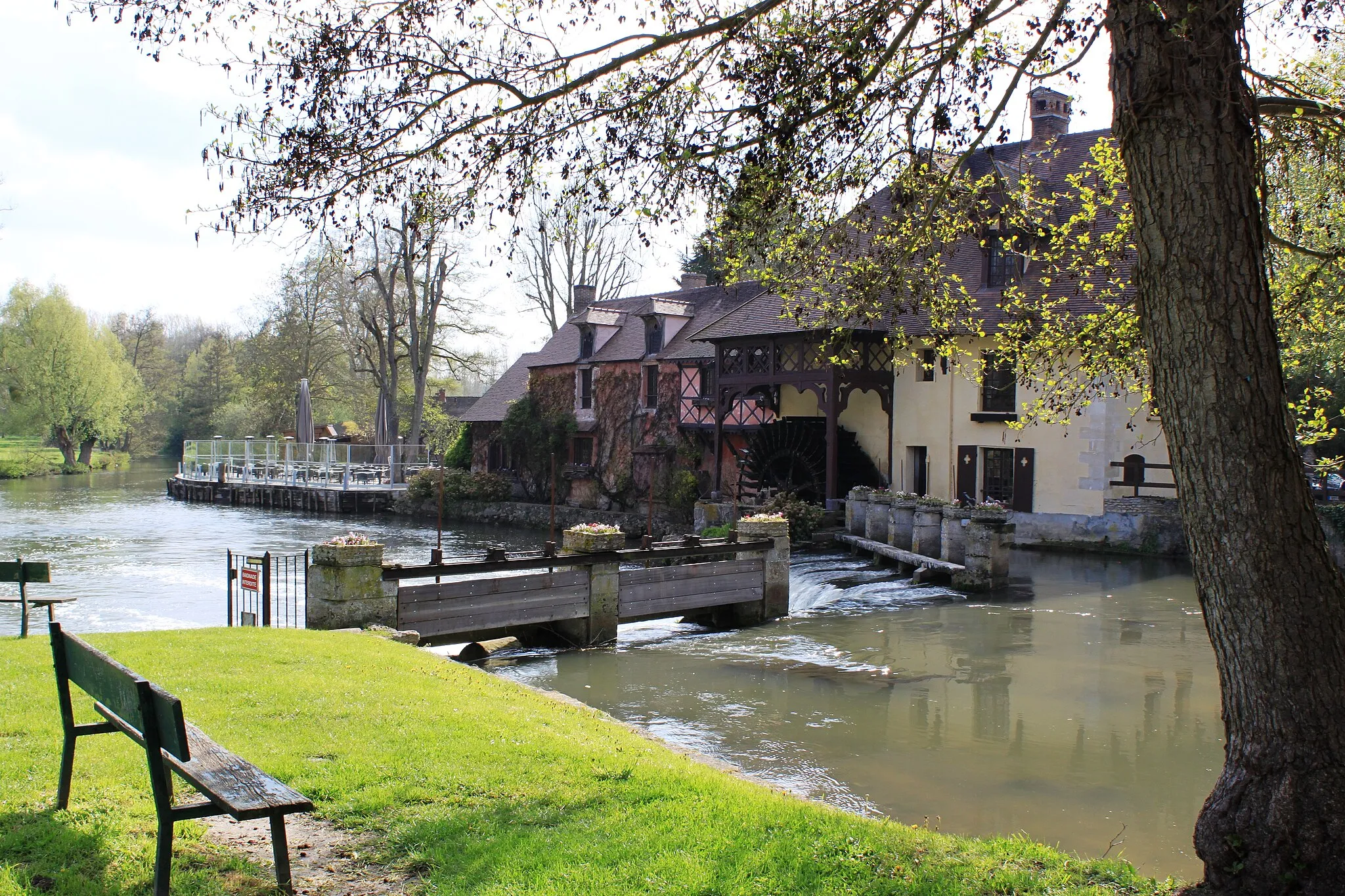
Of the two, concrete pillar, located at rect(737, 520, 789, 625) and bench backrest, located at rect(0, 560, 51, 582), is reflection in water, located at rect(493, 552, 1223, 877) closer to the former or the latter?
concrete pillar, located at rect(737, 520, 789, 625)

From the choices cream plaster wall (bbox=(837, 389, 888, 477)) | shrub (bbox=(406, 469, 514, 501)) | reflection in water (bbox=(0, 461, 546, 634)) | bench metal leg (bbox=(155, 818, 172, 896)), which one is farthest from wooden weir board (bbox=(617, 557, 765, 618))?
shrub (bbox=(406, 469, 514, 501))

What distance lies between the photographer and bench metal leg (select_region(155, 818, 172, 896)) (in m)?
3.61

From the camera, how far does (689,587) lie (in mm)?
14531

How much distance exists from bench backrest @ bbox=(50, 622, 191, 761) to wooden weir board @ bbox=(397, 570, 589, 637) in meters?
6.97

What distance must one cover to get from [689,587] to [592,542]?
70.5 inches

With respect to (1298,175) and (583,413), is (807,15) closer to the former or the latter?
(1298,175)

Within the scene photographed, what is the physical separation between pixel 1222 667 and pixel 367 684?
18.2ft

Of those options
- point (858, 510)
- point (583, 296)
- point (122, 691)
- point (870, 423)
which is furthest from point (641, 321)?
point (122, 691)

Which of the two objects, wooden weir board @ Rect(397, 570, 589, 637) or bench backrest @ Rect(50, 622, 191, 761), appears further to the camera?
wooden weir board @ Rect(397, 570, 589, 637)

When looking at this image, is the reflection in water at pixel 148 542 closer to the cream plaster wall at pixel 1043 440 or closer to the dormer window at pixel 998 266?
the cream plaster wall at pixel 1043 440

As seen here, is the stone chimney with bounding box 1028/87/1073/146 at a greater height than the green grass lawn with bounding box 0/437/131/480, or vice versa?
the stone chimney with bounding box 1028/87/1073/146

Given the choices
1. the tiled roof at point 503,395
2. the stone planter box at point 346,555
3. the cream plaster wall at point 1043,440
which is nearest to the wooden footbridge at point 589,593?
the stone planter box at point 346,555

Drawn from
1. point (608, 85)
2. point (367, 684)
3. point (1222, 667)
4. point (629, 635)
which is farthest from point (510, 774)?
point (629, 635)

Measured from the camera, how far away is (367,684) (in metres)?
7.57
